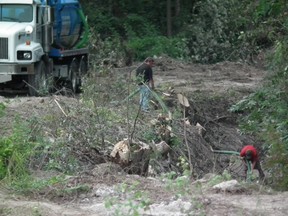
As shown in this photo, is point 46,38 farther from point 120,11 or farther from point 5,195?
point 120,11

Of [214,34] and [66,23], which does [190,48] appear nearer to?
[214,34]

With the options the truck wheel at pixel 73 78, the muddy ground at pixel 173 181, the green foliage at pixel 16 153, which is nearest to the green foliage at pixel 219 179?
the muddy ground at pixel 173 181

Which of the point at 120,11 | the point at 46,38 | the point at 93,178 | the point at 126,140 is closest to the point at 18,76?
the point at 46,38

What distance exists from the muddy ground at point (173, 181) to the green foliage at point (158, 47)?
963cm

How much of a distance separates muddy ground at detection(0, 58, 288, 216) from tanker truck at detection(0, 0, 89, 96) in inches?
124

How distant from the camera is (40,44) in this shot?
78.9 ft

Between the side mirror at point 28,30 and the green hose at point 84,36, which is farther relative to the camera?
the green hose at point 84,36

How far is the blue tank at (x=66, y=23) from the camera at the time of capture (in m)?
25.5

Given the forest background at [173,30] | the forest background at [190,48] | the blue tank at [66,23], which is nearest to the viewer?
the forest background at [190,48]

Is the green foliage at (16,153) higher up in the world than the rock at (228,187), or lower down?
lower down

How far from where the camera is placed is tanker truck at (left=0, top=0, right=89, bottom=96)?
22.8 metres

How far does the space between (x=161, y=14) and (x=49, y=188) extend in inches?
1304

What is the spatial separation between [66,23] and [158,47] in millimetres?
12229

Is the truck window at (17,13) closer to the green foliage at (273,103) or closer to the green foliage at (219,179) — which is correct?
the green foliage at (273,103)
